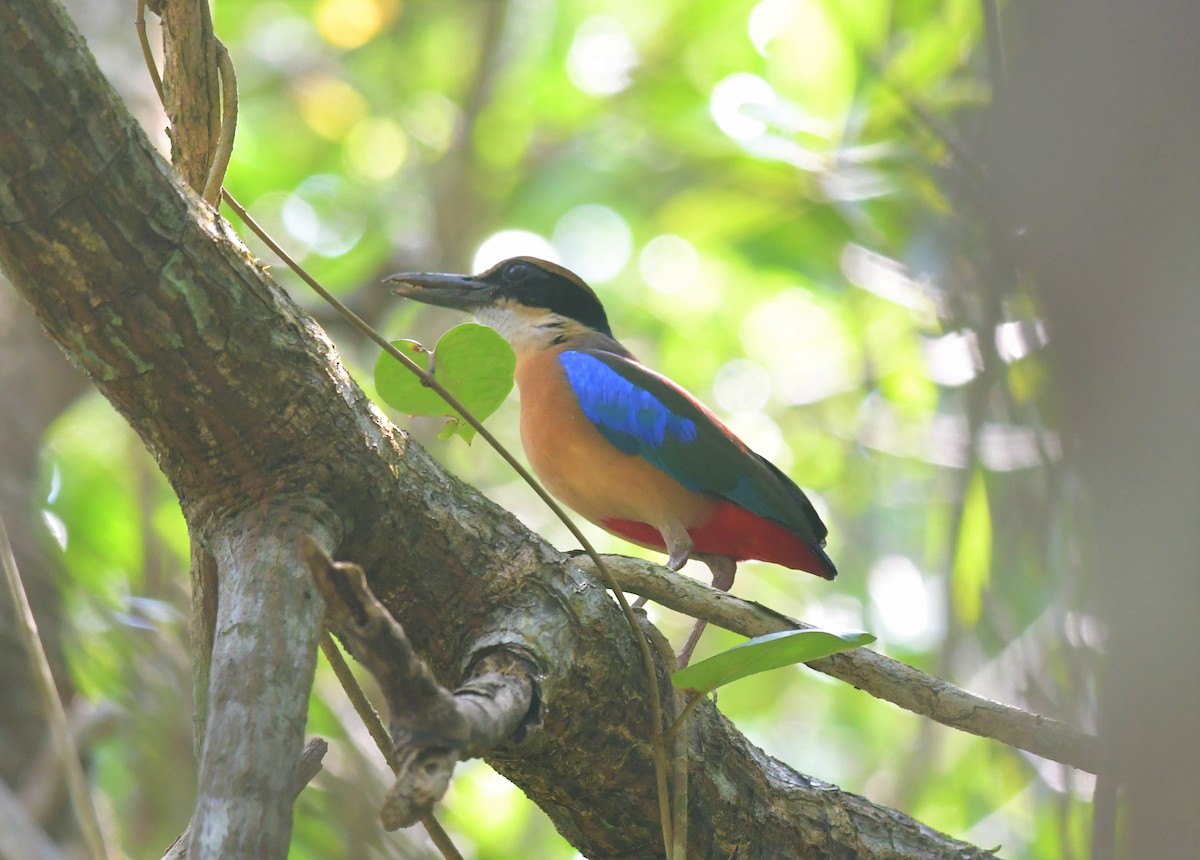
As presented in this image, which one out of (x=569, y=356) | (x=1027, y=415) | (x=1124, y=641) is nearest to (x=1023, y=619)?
(x=1027, y=415)

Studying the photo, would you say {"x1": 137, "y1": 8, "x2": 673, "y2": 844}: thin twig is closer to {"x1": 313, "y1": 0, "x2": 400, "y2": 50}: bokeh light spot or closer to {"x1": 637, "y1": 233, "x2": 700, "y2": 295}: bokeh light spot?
{"x1": 313, "y1": 0, "x2": 400, "y2": 50}: bokeh light spot

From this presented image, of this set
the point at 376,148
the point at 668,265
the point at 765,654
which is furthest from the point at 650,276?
the point at 765,654

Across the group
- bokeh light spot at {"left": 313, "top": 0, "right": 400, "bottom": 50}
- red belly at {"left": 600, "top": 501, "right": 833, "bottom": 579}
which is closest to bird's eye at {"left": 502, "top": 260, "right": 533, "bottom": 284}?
red belly at {"left": 600, "top": 501, "right": 833, "bottom": 579}

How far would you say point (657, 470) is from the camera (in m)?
4.69

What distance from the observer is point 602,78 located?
9680 millimetres

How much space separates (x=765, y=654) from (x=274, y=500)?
1.01m

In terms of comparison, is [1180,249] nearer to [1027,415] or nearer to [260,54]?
[1027,415]

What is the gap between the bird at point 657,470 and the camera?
467cm

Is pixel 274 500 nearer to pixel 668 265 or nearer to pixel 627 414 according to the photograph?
pixel 627 414

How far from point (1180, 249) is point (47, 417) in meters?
5.76

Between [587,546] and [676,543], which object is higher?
[676,543]

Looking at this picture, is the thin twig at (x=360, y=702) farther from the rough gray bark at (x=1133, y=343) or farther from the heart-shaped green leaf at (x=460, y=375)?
the rough gray bark at (x=1133, y=343)

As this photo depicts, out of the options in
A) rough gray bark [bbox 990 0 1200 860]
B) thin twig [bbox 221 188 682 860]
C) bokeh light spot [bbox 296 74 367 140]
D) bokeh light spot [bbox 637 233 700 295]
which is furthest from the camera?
bokeh light spot [bbox 637 233 700 295]

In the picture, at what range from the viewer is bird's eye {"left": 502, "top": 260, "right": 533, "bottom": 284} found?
5758mm
